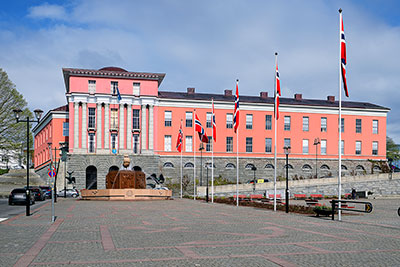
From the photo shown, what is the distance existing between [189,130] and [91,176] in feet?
57.5

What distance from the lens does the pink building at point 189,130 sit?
71.1 m

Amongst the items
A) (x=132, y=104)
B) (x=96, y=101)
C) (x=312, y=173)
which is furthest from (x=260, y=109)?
(x=96, y=101)

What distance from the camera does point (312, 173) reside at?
262ft

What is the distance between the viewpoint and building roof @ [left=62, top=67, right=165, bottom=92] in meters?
70.6

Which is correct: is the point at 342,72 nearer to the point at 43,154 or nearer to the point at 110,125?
A: the point at 110,125

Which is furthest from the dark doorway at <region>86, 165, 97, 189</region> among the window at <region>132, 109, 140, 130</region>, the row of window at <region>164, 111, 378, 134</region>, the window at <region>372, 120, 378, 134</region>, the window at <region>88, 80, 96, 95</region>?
the window at <region>372, 120, 378, 134</region>

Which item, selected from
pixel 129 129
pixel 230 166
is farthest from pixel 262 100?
pixel 129 129

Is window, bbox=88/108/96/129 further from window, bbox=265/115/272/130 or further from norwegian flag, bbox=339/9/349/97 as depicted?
norwegian flag, bbox=339/9/349/97

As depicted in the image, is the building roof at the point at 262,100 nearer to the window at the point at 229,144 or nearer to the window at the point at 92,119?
the window at the point at 229,144

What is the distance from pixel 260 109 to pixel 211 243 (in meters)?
67.8

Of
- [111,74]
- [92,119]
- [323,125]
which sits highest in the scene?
[111,74]

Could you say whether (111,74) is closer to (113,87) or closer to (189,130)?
(113,87)

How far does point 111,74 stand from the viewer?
7200 cm

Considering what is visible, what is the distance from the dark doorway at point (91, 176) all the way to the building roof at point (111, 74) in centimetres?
1460
